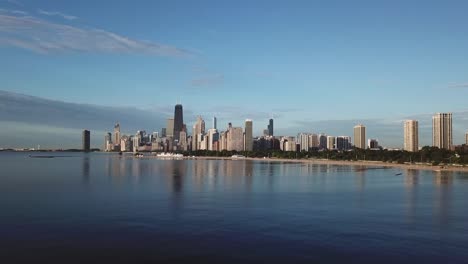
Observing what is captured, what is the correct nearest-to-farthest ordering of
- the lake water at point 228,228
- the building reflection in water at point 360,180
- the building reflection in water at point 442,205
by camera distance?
the lake water at point 228,228
the building reflection in water at point 442,205
the building reflection in water at point 360,180

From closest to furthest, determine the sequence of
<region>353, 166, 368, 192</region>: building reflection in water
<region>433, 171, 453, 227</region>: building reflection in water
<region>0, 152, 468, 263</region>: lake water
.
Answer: <region>0, 152, 468, 263</region>: lake water
<region>433, 171, 453, 227</region>: building reflection in water
<region>353, 166, 368, 192</region>: building reflection in water

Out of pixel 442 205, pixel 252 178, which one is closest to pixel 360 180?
pixel 252 178

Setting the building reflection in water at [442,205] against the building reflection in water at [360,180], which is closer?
the building reflection in water at [442,205]

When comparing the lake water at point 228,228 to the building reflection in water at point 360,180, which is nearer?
the lake water at point 228,228

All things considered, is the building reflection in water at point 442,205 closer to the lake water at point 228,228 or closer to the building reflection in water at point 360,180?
the lake water at point 228,228

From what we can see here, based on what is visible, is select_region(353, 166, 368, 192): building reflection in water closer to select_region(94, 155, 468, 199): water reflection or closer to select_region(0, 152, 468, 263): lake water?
select_region(94, 155, 468, 199): water reflection

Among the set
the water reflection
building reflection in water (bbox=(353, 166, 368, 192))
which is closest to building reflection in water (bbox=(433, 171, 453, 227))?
the water reflection

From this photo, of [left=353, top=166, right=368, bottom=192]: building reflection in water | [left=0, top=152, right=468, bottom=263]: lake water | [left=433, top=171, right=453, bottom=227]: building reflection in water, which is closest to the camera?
[left=0, top=152, right=468, bottom=263]: lake water

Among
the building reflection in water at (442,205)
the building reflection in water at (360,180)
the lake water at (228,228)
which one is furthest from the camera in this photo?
the building reflection in water at (360,180)

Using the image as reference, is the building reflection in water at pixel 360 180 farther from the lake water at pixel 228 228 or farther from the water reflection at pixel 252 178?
the lake water at pixel 228 228

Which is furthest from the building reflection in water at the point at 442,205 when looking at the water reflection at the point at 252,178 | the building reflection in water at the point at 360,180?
the building reflection in water at the point at 360,180

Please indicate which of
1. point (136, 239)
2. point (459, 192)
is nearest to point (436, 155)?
point (459, 192)

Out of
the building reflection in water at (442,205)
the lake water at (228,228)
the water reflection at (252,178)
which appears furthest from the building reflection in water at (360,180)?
the lake water at (228,228)

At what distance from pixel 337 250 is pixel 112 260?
12803mm
